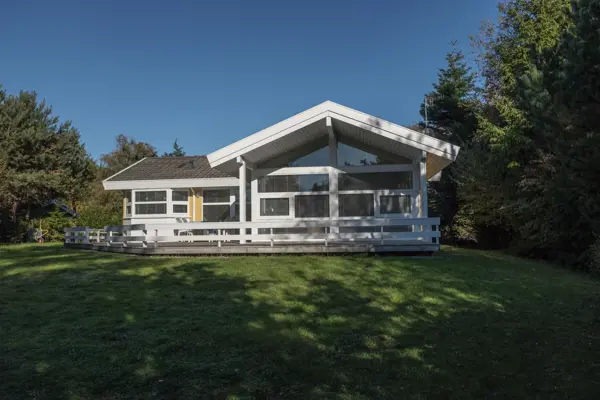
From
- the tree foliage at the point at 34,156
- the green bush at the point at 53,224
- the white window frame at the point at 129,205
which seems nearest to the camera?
the white window frame at the point at 129,205

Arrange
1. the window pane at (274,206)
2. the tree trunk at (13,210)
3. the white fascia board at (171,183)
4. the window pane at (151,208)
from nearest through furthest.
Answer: the window pane at (274,206) < the white fascia board at (171,183) < the window pane at (151,208) < the tree trunk at (13,210)

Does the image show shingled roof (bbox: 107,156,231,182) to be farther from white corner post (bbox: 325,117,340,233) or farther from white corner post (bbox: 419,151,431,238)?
white corner post (bbox: 419,151,431,238)

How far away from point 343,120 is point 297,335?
9005 millimetres

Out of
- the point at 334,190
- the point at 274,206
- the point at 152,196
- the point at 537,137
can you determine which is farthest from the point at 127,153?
the point at 537,137

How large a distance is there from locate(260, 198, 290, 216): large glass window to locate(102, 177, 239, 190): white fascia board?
5514 mm

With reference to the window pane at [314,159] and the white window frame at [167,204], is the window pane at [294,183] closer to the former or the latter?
the window pane at [314,159]

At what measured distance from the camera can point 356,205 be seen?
15.1 metres

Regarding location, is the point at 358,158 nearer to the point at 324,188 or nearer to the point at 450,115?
the point at 324,188

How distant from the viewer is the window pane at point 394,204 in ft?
48.7

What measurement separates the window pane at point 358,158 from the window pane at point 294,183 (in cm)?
87

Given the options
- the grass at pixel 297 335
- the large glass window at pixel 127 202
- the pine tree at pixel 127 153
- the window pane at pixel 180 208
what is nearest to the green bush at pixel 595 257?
the grass at pixel 297 335

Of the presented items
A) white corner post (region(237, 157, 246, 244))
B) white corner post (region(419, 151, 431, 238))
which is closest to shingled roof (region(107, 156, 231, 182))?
white corner post (region(237, 157, 246, 244))

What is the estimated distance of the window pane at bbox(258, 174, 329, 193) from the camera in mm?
15367

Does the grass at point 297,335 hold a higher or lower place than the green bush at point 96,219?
lower
